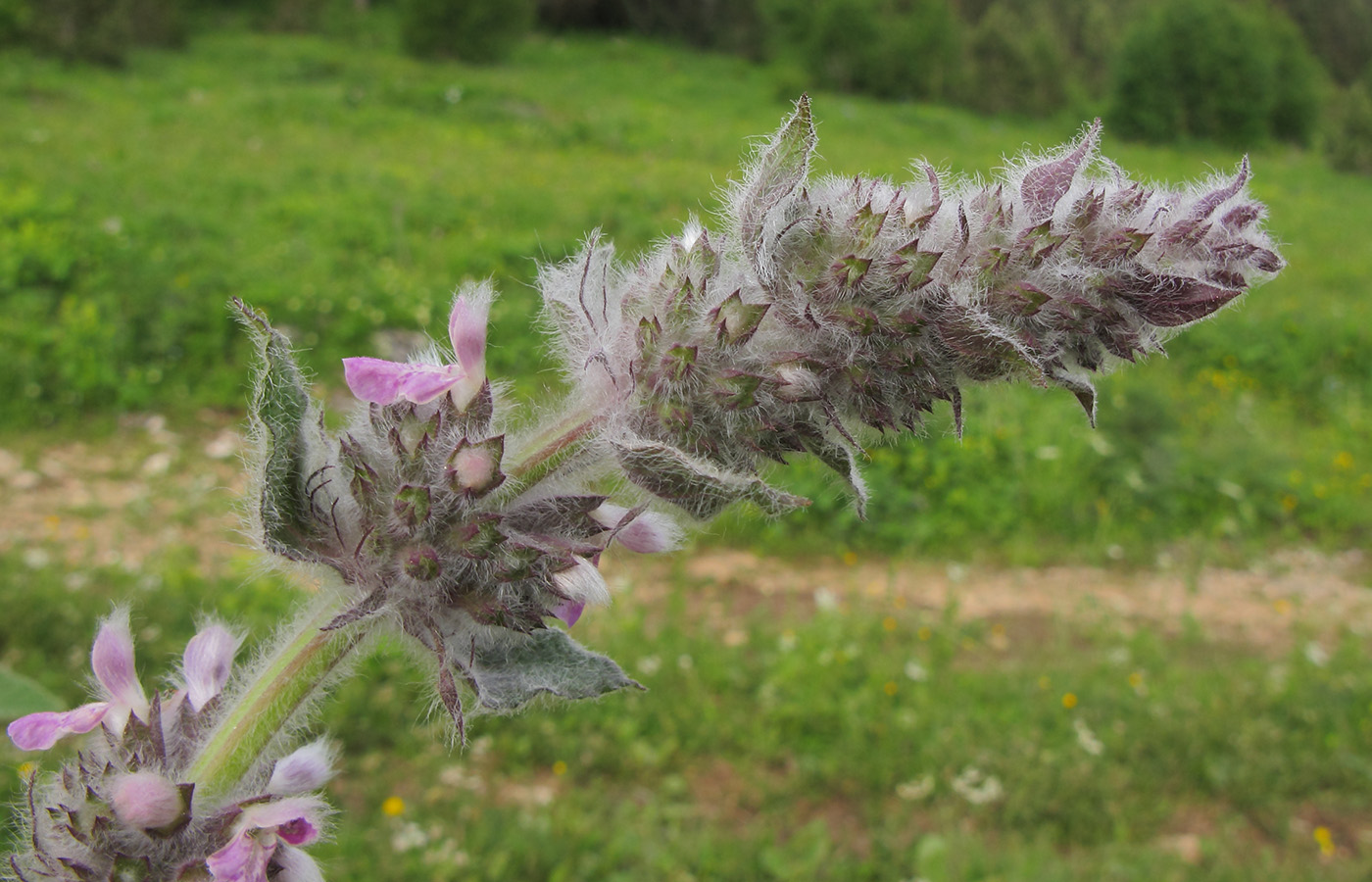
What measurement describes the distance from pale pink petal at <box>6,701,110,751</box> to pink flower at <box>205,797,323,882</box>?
0.76ft

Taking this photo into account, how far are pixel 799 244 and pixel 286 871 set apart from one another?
0.83m

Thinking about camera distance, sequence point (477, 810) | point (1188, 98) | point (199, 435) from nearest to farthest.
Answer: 1. point (477, 810)
2. point (199, 435)
3. point (1188, 98)

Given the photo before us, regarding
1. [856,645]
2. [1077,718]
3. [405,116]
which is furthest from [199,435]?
[405,116]

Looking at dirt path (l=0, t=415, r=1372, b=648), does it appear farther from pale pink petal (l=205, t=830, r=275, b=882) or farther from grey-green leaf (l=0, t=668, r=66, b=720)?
pale pink petal (l=205, t=830, r=275, b=882)

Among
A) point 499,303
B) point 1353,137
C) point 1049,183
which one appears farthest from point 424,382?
point 1353,137

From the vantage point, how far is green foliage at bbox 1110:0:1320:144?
26.8 m

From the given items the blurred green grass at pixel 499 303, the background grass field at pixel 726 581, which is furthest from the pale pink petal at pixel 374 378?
the blurred green grass at pixel 499 303

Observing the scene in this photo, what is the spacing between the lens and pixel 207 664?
120 centimetres

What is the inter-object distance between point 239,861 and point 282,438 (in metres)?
0.41

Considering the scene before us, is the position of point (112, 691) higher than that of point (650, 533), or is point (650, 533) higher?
point (650, 533)

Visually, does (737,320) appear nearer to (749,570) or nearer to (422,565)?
(422,565)

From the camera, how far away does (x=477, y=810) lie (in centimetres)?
433

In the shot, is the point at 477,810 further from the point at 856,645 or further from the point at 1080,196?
the point at 1080,196

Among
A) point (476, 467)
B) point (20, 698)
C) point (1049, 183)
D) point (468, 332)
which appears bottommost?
point (20, 698)
